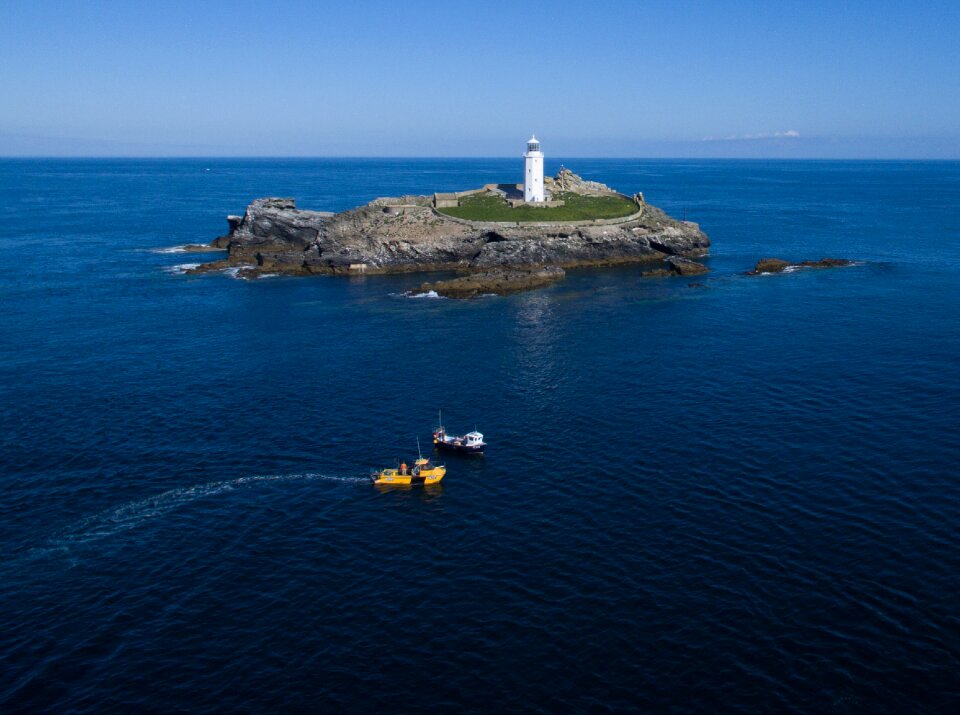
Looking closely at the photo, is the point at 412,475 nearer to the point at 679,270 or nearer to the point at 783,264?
the point at 679,270

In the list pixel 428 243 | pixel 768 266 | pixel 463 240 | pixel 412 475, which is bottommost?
pixel 412 475

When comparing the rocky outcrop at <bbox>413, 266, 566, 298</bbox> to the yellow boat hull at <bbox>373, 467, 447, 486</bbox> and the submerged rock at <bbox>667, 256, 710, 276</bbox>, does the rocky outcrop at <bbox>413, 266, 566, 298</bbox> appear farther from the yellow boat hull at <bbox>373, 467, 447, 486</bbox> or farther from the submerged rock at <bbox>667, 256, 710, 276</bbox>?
the yellow boat hull at <bbox>373, 467, 447, 486</bbox>

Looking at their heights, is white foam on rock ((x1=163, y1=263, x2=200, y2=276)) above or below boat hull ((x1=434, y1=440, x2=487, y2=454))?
above

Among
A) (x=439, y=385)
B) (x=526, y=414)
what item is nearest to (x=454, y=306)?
(x=439, y=385)

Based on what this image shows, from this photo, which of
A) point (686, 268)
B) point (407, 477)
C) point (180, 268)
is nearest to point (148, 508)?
point (407, 477)

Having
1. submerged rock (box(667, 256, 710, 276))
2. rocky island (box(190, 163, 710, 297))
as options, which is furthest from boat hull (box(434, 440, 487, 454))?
submerged rock (box(667, 256, 710, 276))

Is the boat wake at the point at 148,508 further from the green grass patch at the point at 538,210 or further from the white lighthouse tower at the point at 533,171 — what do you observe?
the white lighthouse tower at the point at 533,171
